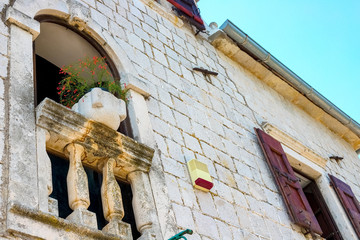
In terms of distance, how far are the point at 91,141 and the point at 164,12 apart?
3.42 meters

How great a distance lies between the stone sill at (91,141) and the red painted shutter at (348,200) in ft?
12.9

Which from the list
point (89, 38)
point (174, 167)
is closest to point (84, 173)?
point (174, 167)

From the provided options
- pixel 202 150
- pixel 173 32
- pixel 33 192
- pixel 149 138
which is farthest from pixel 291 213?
pixel 33 192

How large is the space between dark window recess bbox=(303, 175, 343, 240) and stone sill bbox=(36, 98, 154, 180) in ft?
12.4

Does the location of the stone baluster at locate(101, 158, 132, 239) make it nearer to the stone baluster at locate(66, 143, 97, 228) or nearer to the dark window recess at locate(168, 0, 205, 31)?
the stone baluster at locate(66, 143, 97, 228)

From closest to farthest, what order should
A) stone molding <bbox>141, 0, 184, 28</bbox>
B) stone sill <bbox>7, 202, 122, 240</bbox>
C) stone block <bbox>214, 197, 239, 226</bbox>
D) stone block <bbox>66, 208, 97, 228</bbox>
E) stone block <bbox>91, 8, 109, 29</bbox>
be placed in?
stone sill <bbox>7, 202, 122, 240</bbox> < stone block <bbox>66, 208, 97, 228</bbox> < stone block <bbox>214, 197, 239, 226</bbox> < stone block <bbox>91, 8, 109, 29</bbox> < stone molding <bbox>141, 0, 184, 28</bbox>

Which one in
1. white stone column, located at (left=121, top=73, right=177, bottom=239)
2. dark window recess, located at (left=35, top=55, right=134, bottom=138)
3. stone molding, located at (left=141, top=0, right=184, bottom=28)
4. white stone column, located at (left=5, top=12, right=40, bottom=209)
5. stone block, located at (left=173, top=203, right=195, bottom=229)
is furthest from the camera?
stone molding, located at (left=141, top=0, right=184, bottom=28)

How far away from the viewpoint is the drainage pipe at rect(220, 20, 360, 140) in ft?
25.6

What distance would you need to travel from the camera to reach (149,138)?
179 inches

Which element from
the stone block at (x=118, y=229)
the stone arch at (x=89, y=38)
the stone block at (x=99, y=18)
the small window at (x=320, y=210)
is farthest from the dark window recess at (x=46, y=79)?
the small window at (x=320, y=210)

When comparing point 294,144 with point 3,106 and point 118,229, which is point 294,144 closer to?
point 118,229

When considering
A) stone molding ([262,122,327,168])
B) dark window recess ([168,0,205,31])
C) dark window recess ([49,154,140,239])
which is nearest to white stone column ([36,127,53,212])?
dark window recess ([49,154,140,239])

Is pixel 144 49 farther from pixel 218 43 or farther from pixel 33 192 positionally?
pixel 33 192

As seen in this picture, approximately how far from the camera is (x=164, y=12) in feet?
22.4
